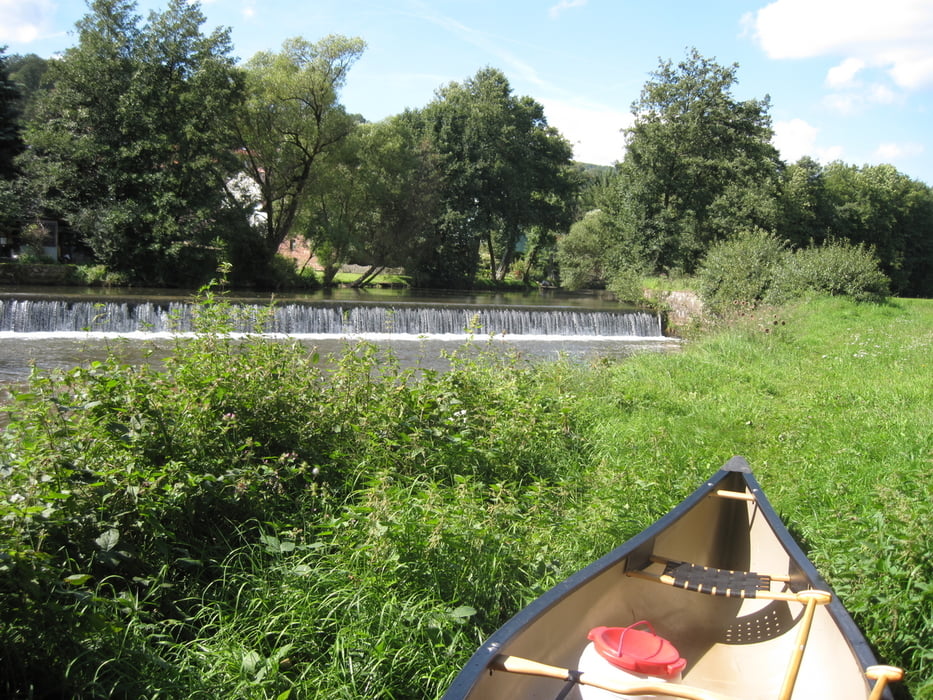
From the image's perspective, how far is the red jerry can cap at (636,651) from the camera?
9.09 feet

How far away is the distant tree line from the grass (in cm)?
1591

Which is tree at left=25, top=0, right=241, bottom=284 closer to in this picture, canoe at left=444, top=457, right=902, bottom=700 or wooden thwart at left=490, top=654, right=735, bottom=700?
canoe at left=444, top=457, right=902, bottom=700

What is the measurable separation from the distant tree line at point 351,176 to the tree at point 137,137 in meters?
0.07

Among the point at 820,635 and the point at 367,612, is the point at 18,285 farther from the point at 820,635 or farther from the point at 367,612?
the point at 820,635

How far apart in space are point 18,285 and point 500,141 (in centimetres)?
2375

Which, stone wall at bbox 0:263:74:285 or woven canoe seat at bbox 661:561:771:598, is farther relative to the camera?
stone wall at bbox 0:263:74:285

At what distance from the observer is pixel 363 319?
1731 centimetres

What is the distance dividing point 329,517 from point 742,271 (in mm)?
16479

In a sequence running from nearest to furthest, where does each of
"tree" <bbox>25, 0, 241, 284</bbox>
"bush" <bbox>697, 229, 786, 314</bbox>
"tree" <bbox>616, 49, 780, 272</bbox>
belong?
"bush" <bbox>697, 229, 786, 314</bbox>, "tree" <bbox>25, 0, 241, 284</bbox>, "tree" <bbox>616, 49, 780, 272</bbox>

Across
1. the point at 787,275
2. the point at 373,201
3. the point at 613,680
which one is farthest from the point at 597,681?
the point at 373,201

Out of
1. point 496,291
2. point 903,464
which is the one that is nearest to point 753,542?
point 903,464

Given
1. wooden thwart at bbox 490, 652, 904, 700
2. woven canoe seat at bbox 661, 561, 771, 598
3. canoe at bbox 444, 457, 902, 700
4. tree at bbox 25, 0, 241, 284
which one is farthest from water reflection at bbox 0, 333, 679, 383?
tree at bbox 25, 0, 241, 284

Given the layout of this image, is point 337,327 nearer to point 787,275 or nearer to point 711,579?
point 787,275

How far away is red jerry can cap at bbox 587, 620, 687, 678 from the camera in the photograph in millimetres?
2771
